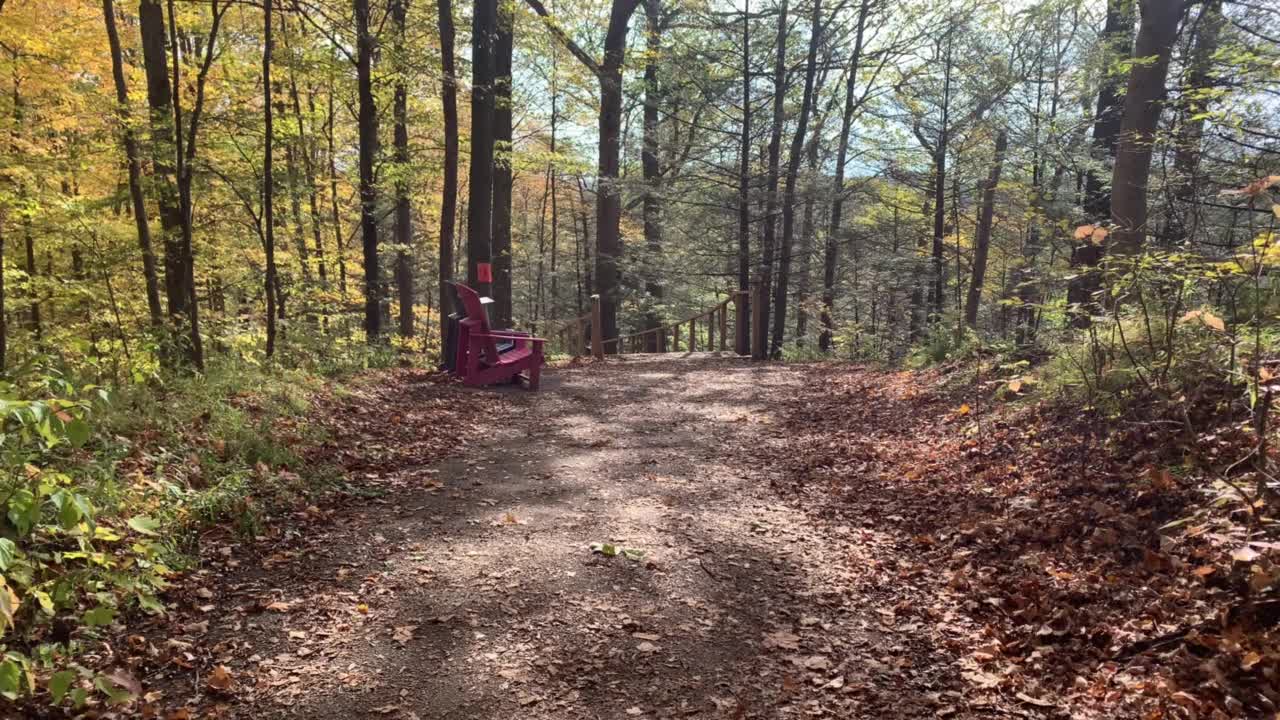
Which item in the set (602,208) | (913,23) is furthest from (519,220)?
(913,23)

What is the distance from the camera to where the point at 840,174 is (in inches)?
698

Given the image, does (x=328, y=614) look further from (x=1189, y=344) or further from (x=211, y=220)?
(x=211, y=220)

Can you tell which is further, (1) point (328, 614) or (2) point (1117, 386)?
(2) point (1117, 386)

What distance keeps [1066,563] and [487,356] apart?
7.12m

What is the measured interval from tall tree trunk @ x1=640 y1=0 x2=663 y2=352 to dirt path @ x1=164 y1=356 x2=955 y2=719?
11469 mm

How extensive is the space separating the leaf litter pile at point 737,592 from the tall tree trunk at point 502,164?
19.7 feet

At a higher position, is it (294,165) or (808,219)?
(808,219)

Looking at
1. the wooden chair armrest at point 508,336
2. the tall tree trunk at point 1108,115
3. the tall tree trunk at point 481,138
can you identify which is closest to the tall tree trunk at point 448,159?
the tall tree trunk at point 481,138

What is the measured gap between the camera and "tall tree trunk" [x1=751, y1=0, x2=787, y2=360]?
43.7ft

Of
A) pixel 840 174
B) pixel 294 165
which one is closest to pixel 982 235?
pixel 840 174

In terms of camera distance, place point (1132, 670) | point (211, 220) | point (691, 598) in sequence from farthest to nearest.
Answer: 1. point (211, 220)
2. point (691, 598)
3. point (1132, 670)

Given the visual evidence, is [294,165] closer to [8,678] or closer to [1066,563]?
[8,678]

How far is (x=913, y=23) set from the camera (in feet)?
48.8

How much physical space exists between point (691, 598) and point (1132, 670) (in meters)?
1.89
